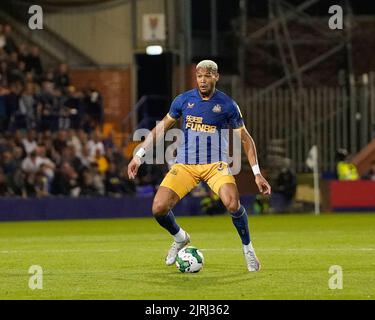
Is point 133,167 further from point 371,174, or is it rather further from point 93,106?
point 371,174

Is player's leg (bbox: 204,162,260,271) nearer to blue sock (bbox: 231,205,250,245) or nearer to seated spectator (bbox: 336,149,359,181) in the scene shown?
blue sock (bbox: 231,205,250,245)

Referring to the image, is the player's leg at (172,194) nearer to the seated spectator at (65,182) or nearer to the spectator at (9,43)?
the seated spectator at (65,182)

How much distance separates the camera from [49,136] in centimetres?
3103

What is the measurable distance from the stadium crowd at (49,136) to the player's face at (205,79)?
1426 centimetres

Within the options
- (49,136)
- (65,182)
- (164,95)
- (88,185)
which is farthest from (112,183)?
(164,95)

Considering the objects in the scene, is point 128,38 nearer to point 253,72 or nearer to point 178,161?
point 253,72

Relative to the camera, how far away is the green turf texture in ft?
43.5

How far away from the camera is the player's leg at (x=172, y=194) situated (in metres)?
15.4

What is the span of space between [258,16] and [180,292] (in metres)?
27.9

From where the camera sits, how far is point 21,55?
1292 inches

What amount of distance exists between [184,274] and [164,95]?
71.5ft

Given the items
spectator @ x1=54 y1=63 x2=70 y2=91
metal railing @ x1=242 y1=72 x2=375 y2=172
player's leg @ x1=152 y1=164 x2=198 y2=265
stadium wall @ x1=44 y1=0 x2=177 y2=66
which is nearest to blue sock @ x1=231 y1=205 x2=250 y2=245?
player's leg @ x1=152 y1=164 x2=198 y2=265
